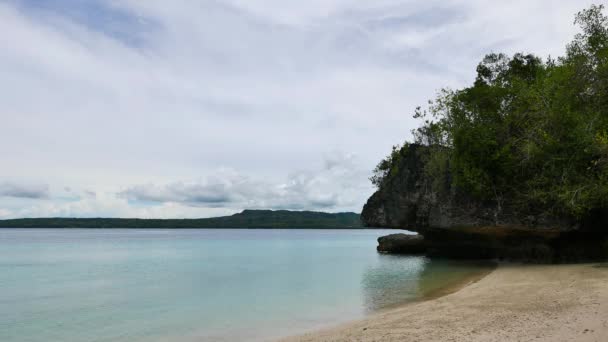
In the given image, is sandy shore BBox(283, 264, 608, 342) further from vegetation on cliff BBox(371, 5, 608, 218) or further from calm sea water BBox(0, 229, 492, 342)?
vegetation on cliff BBox(371, 5, 608, 218)

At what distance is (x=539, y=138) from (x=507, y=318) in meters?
14.3

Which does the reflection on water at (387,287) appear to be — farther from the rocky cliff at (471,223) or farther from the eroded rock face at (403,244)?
the eroded rock face at (403,244)

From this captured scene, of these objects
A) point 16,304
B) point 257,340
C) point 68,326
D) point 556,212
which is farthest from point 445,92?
point 16,304

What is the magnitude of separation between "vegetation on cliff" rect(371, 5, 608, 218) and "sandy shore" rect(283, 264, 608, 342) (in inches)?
243

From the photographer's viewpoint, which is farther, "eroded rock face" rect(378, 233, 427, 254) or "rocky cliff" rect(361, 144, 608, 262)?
"eroded rock face" rect(378, 233, 427, 254)

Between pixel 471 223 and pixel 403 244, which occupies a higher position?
pixel 471 223

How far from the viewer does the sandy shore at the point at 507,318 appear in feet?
26.0

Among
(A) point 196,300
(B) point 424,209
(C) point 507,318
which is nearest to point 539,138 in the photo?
(B) point 424,209

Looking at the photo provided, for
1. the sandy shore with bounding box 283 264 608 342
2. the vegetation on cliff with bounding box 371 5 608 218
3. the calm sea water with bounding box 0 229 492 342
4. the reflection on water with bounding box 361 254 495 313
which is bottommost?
the calm sea water with bounding box 0 229 492 342

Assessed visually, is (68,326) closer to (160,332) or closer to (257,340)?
(160,332)

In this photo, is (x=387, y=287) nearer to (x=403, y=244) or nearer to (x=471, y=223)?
(x=471, y=223)

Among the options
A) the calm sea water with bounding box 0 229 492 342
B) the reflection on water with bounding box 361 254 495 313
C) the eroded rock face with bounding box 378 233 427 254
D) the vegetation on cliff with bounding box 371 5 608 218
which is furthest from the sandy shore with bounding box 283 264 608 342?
the eroded rock face with bounding box 378 233 427 254

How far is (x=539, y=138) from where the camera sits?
68.9ft

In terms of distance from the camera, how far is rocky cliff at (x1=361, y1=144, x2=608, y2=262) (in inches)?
859
